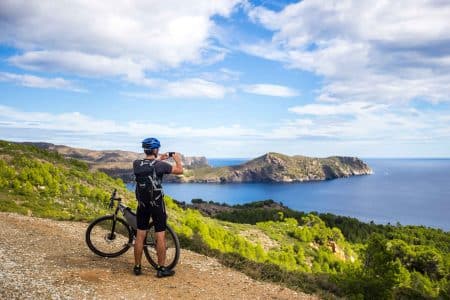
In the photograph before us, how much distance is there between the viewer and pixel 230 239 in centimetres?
3259

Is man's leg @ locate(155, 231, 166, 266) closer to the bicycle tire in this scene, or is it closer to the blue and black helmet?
the bicycle tire

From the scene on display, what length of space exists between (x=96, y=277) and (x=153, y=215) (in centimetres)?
220

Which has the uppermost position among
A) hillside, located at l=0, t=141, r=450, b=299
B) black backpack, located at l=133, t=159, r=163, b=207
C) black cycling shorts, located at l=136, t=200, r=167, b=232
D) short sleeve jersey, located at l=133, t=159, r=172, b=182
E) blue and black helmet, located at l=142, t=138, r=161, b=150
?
blue and black helmet, located at l=142, t=138, r=161, b=150

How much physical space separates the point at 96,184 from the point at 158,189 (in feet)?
77.3

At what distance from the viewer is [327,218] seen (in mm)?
121688

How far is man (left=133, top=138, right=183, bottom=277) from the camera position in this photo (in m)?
9.32

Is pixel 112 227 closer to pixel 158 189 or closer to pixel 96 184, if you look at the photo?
pixel 158 189

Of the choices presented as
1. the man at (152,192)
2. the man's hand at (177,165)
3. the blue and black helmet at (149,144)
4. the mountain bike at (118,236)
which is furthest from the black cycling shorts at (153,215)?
the blue and black helmet at (149,144)

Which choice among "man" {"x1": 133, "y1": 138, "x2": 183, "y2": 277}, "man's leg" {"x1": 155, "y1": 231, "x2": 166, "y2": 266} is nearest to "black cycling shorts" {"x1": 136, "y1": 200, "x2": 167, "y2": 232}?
"man" {"x1": 133, "y1": 138, "x2": 183, "y2": 277}

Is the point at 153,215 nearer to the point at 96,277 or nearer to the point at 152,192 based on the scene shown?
the point at 152,192

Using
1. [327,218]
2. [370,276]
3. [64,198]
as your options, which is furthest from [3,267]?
[327,218]

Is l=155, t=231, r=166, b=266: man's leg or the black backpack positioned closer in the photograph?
the black backpack

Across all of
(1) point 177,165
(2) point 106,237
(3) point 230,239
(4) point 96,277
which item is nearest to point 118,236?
(2) point 106,237

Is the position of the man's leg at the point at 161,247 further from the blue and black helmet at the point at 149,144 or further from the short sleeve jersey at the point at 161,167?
the blue and black helmet at the point at 149,144
